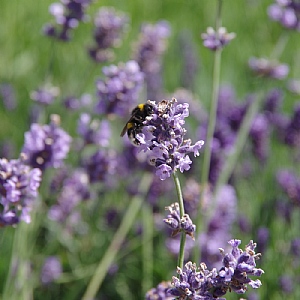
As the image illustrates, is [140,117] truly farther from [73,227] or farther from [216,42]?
[73,227]

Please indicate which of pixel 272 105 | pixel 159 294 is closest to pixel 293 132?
pixel 272 105

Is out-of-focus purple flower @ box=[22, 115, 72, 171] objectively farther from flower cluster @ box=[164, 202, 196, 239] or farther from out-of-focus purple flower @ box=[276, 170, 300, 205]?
out-of-focus purple flower @ box=[276, 170, 300, 205]

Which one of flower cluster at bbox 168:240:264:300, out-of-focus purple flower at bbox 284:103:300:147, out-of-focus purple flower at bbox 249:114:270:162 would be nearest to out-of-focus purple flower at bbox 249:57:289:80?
out-of-focus purple flower at bbox 284:103:300:147

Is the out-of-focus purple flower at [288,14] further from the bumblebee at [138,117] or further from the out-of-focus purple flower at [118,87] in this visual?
the bumblebee at [138,117]

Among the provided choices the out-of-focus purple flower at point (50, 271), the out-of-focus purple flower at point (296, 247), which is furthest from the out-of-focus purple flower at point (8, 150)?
the out-of-focus purple flower at point (296, 247)

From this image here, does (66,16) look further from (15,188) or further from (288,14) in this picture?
(15,188)
